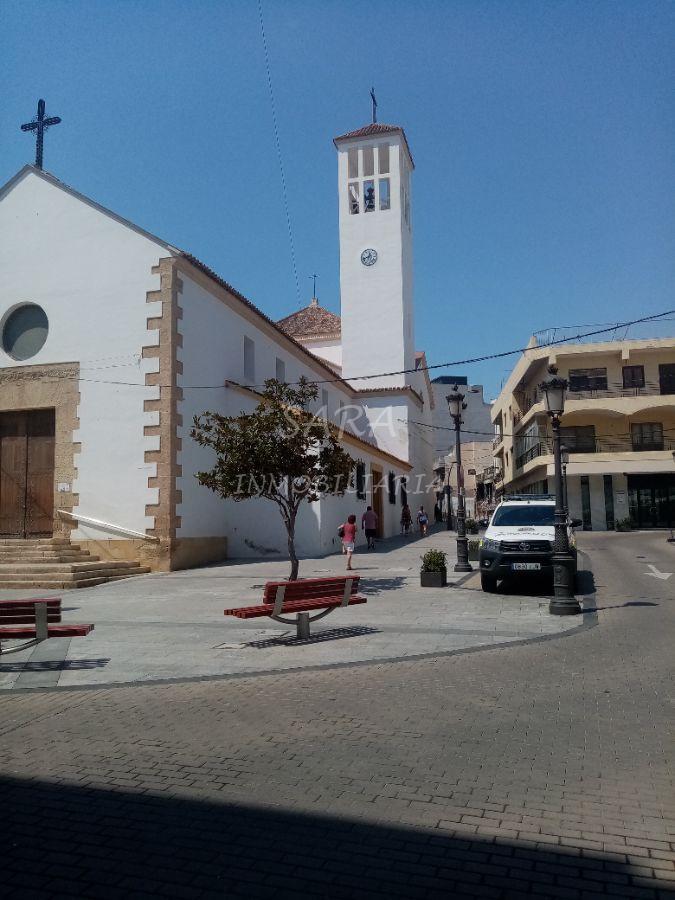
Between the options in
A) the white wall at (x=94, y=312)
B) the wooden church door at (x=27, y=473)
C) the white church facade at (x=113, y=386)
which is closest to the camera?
the white church facade at (x=113, y=386)

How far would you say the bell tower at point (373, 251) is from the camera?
137 ft

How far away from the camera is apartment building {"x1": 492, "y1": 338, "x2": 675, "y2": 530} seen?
1640 inches

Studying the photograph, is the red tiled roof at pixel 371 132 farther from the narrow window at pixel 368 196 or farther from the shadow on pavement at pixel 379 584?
the shadow on pavement at pixel 379 584

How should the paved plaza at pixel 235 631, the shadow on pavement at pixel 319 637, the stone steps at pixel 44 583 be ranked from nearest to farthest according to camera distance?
1. the paved plaza at pixel 235 631
2. the shadow on pavement at pixel 319 637
3. the stone steps at pixel 44 583

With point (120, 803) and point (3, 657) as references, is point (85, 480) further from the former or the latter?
point (120, 803)

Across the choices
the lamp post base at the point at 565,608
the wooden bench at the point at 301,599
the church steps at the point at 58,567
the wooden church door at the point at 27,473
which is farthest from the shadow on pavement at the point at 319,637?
the wooden church door at the point at 27,473

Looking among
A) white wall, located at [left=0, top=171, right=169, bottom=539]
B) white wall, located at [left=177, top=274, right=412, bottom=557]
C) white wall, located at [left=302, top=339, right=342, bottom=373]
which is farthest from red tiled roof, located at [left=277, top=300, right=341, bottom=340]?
white wall, located at [left=0, top=171, right=169, bottom=539]

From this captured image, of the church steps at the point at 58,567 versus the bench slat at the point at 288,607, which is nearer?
the bench slat at the point at 288,607

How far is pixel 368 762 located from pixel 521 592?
10494 millimetres

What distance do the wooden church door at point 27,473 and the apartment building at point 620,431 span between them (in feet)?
95.3

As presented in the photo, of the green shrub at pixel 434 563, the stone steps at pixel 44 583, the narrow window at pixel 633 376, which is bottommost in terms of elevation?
the stone steps at pixel 44 583

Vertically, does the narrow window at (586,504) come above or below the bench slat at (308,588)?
above

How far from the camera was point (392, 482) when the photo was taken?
38.9 metres

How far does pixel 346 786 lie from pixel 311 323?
44.5m
